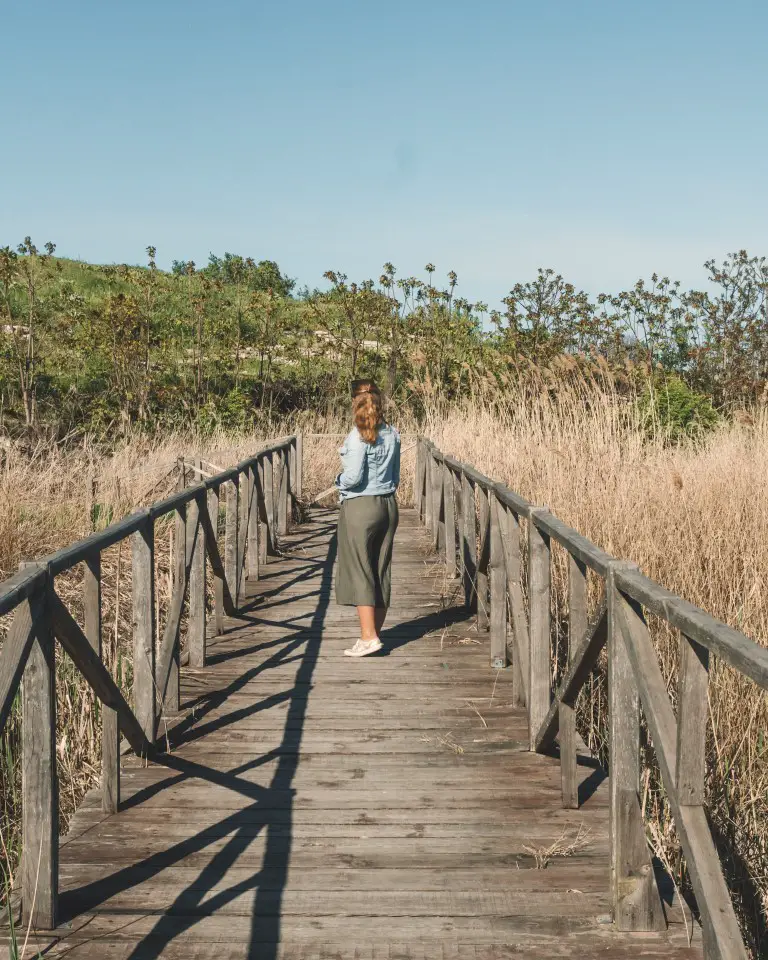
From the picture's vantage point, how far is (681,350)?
1677 centimetres

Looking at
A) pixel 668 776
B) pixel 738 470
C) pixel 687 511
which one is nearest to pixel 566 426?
pixel 738 470

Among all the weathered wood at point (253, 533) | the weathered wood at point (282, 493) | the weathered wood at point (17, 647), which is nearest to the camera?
the weathered wood at point (17, 647)

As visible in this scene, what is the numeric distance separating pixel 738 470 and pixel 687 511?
105cm

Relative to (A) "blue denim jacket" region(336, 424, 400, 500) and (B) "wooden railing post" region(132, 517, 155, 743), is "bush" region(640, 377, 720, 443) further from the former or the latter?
(B) "wooden railing post" region(132, 517, 155, 743)

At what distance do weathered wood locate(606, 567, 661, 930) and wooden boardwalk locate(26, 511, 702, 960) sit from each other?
0.07 metres

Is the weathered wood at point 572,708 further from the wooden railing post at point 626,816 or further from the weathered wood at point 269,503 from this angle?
the weathered wood at point 269,503

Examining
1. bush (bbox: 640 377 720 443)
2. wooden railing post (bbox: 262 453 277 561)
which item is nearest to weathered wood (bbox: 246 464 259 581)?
wooden railing post (bbox: 262 453 277 561)

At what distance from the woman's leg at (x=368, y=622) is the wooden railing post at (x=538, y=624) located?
193 centimetres

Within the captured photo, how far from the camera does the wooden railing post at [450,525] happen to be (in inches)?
329

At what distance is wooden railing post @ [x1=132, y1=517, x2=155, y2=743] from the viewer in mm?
3838

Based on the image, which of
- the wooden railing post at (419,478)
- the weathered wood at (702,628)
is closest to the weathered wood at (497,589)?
the weathered wood at (702,628)

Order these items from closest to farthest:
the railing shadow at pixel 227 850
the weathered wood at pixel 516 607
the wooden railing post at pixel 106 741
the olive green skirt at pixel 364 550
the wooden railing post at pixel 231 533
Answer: the railing shadow at pixel 227 850, the wooden railing post at pixel 106 741, the weathered wood at pixel 516 607, the olive green skirt at pixel 364 550, the wooden railing post at pixel 231 533

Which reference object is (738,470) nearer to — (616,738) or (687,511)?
(687,511)

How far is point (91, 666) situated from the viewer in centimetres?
313
